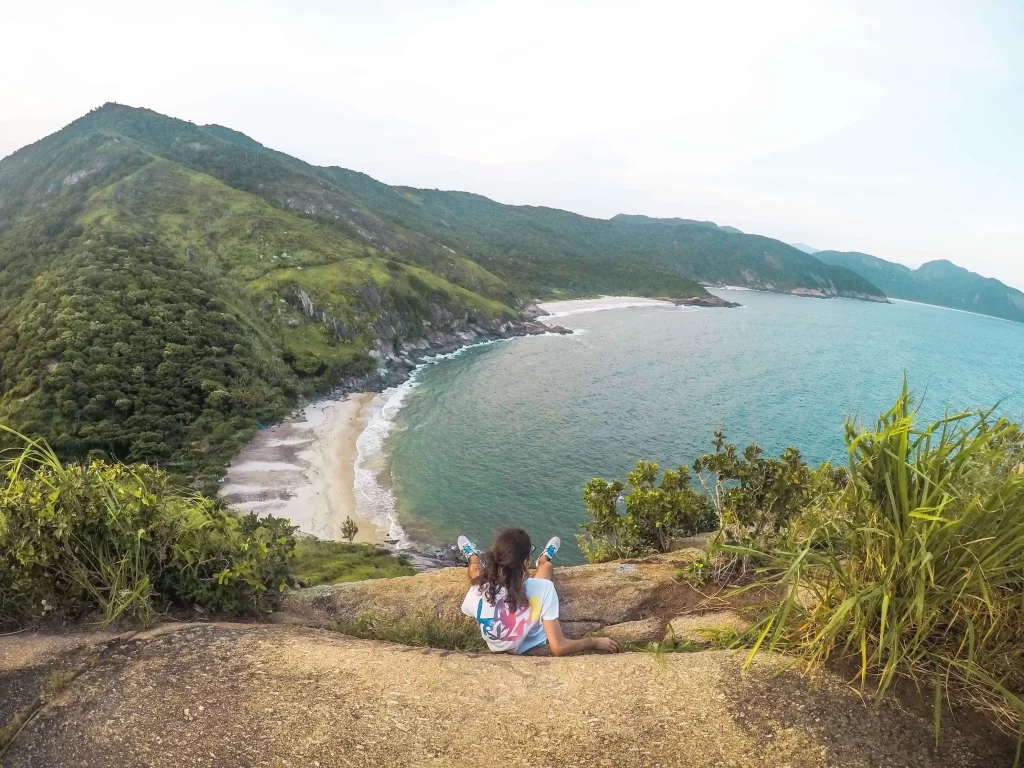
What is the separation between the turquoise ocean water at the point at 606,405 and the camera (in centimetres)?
4634

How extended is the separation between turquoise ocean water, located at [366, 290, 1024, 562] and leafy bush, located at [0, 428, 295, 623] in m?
16.2

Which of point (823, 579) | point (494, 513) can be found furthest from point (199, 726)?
point (494, 513)

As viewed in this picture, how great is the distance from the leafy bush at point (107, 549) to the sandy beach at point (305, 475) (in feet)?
119

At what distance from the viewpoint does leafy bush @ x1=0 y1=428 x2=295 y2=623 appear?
5246 millimetres

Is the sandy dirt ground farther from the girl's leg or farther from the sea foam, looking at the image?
the sea foam

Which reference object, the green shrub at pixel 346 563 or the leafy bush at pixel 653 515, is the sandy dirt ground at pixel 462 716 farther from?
the green shrub at pixel 346 563

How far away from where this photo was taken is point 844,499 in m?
4.22

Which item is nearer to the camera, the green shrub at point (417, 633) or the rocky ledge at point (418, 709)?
the rocky ledge at point (418, 709)

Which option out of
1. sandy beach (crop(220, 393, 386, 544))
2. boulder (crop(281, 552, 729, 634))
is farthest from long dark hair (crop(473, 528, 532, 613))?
sandy beach (crop(220, 393, 386, 544))

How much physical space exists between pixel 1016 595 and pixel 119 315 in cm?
7831

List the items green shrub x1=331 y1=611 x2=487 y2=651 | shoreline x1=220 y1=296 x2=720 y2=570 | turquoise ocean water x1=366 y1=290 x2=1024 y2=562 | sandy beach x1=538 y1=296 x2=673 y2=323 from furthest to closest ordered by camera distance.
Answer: sandy beach x1=538 y1=296 x2=673 y2=323 → turquoise ocean water x1=366 y1=290 x2=1024 y2=562 → shoreline x1=220 y1=296 x2=720 y2=570 → green shrub x1=331 y1=611 x2=487 y2=651

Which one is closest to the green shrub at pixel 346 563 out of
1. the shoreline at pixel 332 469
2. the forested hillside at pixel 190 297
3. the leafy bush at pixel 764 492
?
the shoreline at pixel 332 469

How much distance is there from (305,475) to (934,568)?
5118 cm

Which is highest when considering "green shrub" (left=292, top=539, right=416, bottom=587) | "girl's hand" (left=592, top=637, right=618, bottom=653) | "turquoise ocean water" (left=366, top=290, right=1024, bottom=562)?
"girl's hand" (left=592, top=637, right=618, bottom=653)
